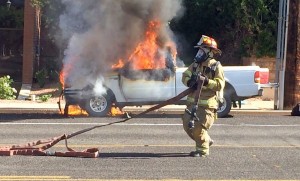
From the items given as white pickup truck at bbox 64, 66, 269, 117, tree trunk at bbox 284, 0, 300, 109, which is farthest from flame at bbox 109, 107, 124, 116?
tree trunk at bbox 284, 0, 300, 109

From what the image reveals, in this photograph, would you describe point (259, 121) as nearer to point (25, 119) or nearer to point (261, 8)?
point (25, 119)

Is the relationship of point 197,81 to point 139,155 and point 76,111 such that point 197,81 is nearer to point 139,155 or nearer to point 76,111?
point 139,155

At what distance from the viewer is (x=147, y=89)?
16172 millimetres

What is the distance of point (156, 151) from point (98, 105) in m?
5.67

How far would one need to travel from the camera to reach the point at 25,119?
15.8 m

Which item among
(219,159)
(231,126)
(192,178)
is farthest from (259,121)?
(192,178)

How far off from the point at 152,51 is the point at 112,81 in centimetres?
136

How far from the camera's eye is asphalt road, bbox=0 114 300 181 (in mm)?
8852

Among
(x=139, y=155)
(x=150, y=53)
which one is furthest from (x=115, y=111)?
(x=139, y=155)

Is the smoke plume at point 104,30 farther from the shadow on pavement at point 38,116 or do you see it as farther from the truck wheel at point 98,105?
the shadow on pavement at point 38,116

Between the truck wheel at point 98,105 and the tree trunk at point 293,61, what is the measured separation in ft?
16.2

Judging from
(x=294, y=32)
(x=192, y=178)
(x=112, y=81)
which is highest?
(x=294, y=32)

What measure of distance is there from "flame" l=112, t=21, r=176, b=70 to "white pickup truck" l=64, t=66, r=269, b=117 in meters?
0.24

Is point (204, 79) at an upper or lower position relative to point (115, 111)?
upper
